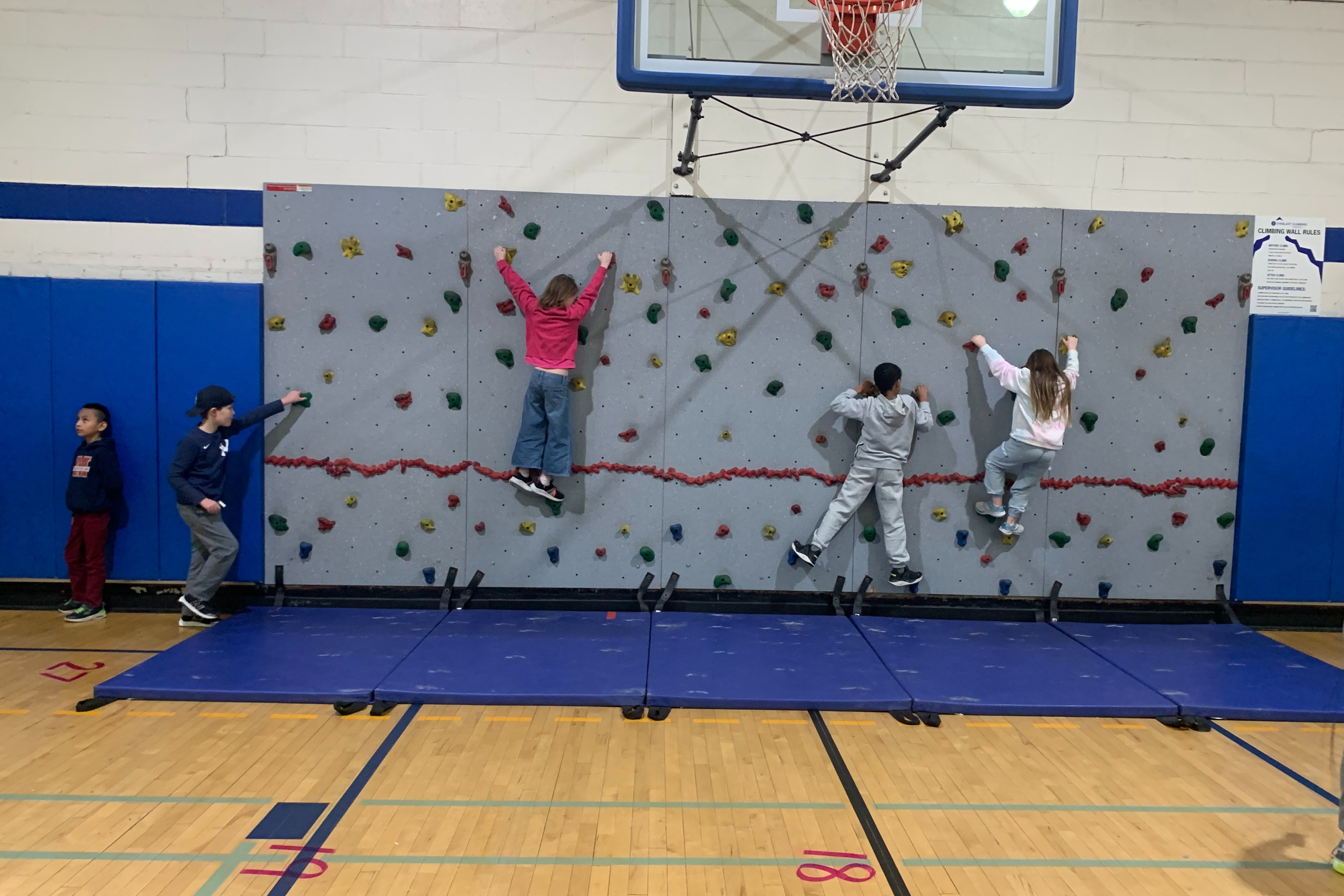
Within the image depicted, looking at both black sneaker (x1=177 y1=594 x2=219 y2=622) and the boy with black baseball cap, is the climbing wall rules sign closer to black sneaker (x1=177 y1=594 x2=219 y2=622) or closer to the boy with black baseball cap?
the boy with black baseball cap

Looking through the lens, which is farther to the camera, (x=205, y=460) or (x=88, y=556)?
(x=88, y=556)

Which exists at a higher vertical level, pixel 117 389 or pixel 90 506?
pixel 117 389

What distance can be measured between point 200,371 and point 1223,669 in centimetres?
633

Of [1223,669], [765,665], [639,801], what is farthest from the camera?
[1223,669]

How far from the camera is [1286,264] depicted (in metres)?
5.68

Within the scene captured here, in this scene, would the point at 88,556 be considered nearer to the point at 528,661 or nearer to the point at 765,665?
the point at 528,661

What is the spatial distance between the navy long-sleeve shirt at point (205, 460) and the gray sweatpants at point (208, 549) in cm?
8

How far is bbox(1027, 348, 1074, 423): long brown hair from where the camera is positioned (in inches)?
208

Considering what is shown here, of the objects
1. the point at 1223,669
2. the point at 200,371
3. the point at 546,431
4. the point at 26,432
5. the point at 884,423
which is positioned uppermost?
the point at 200,371

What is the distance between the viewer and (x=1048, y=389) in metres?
5.28

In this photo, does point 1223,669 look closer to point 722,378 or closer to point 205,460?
point 722,378

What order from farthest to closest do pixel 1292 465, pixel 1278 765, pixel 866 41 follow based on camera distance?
pixel 1292 465 → pixel 866 41 → pixel 1278 765

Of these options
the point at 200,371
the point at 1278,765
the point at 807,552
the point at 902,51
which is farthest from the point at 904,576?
the point at 200,371

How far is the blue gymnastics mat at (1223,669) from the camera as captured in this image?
14.1ft
